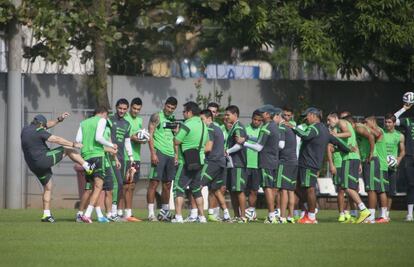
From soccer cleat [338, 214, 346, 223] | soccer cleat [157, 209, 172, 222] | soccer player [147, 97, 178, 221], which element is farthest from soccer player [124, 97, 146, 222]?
soccer cleat [338, 214, 346, 223]

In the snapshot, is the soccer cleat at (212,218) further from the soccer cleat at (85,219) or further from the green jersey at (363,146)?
the green jersey at (363,146)

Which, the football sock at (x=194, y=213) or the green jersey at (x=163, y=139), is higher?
the green jersey at (x=163, y=139)

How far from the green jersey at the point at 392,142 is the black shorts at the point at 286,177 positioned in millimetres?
2903

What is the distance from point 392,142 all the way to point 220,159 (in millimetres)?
4343

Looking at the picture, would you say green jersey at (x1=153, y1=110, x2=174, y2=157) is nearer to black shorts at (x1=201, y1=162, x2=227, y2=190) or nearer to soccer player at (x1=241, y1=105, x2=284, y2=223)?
black shorts at (x1=201, y1=162, x2=227, y2=190)

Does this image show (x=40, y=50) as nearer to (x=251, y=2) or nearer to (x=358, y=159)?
(x=251, y=2)

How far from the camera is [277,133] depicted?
23.8m

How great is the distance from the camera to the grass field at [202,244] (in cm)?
1564

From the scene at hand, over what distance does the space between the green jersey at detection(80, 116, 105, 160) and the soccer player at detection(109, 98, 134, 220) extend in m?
0.69

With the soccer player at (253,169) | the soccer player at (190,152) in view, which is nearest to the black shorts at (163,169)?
the soccer player at (190,152)

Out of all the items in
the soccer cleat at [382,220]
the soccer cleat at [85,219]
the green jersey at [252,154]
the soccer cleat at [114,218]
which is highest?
the green jersey at [252,154]

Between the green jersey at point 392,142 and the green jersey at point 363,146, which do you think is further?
the green jersey at point 392,142

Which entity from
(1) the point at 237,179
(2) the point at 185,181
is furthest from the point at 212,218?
(2) the point at 185,181

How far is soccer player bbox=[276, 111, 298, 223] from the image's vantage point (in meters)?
24.0
